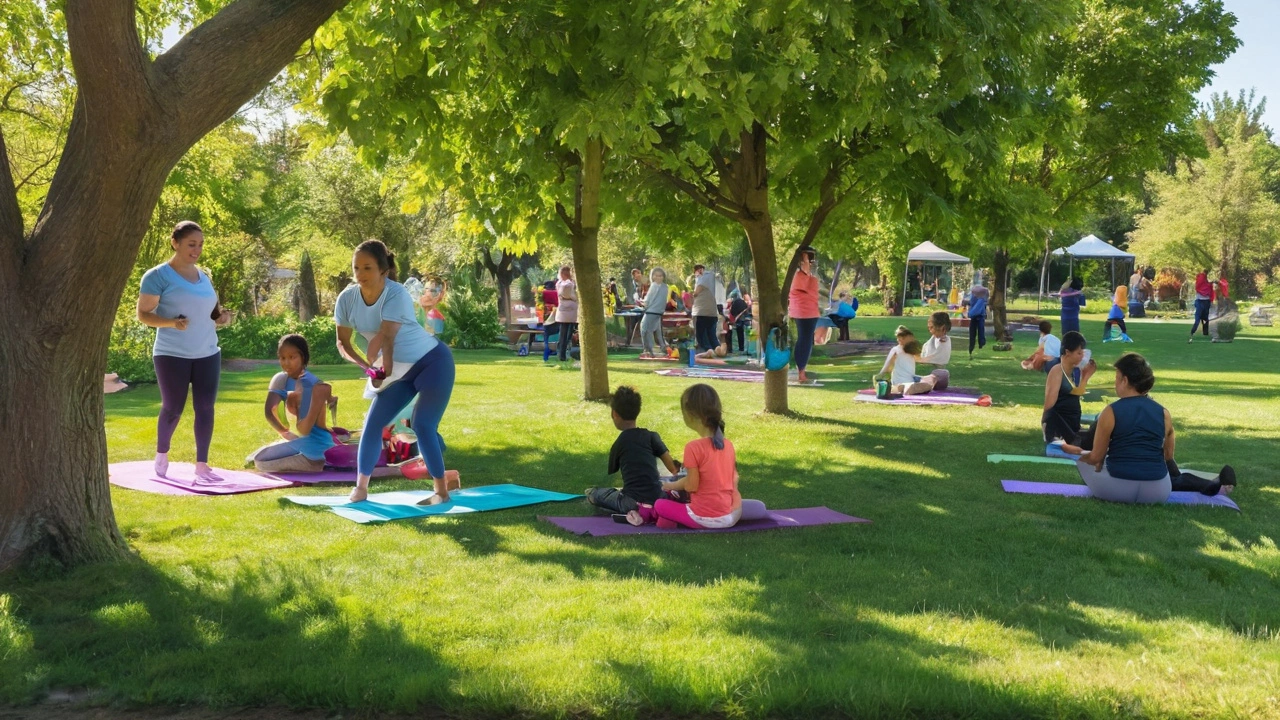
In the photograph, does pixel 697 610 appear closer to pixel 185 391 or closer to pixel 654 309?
pixel 185 391

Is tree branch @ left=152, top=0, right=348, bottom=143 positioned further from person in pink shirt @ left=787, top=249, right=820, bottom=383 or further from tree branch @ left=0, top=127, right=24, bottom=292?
person in pink shirt @ left=787, top=249, right=820, bottom=383

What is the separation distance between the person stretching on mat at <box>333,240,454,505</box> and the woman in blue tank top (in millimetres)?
4798

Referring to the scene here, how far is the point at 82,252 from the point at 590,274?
8.49 m

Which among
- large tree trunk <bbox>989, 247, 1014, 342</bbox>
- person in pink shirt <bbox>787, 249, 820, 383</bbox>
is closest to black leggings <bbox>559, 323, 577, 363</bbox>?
person in pink shirt <bbox>787, 249, 820, 383</bbox>

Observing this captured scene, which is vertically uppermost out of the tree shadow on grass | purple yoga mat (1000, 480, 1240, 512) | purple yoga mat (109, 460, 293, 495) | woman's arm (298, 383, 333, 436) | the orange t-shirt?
woman's arm (298, 383, 333, 436)

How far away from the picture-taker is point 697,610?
5.25m

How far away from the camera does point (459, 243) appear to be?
117 feet

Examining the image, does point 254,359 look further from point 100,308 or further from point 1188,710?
point 1188,710

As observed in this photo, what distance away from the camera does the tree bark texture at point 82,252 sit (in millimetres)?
5730

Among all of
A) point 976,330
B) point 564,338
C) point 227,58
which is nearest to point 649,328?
point 564,338

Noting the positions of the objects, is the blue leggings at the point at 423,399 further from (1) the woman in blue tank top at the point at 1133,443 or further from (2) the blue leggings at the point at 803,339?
(2) the blue leggings at the point at 803,339

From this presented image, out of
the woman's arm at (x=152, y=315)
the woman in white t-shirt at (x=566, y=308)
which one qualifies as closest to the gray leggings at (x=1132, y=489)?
the woman's arm at (x=152, y=315)

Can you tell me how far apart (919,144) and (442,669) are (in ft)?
21.0

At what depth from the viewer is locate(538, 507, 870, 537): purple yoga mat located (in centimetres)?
713
